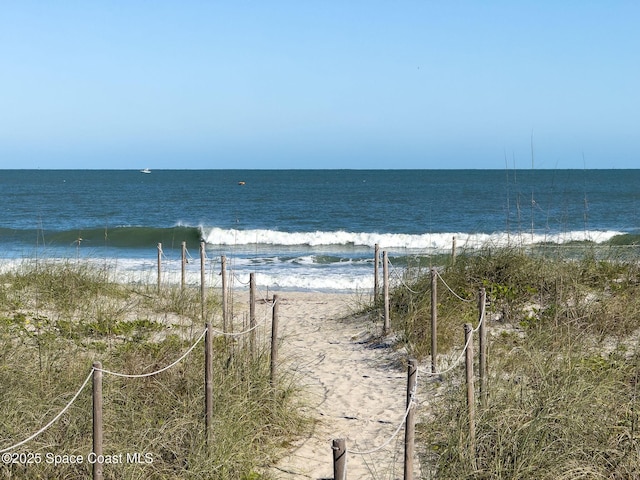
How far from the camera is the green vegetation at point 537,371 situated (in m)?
5.18

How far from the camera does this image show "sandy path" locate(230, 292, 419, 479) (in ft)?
19.9

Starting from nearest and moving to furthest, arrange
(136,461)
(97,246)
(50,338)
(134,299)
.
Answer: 1. (136,461)
2. (50,338)
3. (134,299)
4. (97,246)

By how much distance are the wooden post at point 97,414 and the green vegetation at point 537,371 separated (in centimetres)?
233

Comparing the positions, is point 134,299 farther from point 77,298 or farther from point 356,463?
point 356,463

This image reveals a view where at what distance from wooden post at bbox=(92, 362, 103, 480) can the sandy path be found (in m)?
1.63

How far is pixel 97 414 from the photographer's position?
14.8 ft

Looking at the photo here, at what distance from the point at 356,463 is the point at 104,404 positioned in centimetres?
211

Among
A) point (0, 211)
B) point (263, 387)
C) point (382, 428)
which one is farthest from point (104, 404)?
point (0, 211)

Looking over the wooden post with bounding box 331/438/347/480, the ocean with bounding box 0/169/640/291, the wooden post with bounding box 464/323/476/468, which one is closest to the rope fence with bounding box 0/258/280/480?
the wooden post with bounding box 331/438/347/480

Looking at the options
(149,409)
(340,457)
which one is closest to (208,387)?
(149,409)

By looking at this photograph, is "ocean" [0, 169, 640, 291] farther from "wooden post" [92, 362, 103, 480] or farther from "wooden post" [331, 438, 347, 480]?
Answer: "wooden post" [331, 438, 347, 480]

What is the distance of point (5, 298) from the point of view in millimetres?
10906

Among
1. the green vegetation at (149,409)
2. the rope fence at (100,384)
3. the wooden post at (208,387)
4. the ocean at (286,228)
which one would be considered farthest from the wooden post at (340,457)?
the ocean at (286,228)

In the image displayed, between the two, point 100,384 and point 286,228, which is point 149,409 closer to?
point 100,384
